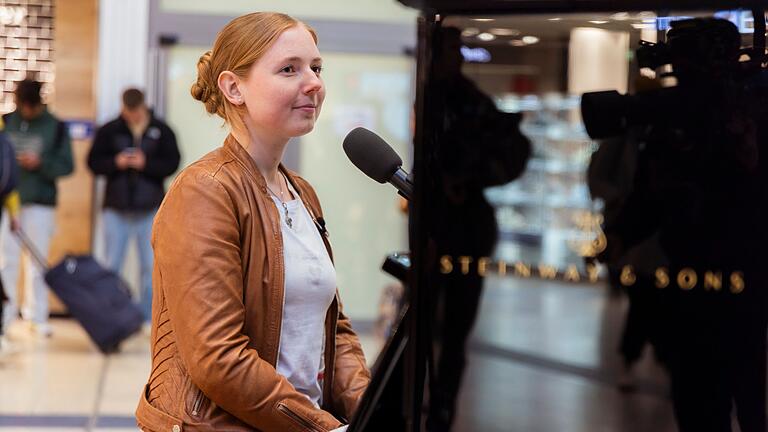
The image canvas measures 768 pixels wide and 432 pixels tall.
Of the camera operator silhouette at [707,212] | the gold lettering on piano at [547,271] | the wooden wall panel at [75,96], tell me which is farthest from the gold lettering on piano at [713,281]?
the wooden wall panel at [75,96]

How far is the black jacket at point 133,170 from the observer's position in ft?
24.9

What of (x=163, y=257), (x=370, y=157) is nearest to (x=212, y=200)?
(x=163, y=257)

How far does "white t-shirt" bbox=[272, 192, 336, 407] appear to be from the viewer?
64.6 inches

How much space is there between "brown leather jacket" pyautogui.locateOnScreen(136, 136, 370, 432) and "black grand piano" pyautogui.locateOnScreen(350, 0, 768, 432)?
0.63 ft

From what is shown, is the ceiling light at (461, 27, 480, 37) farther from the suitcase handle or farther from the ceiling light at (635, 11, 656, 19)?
the suitcase handle

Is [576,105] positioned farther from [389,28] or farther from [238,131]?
[389,28]

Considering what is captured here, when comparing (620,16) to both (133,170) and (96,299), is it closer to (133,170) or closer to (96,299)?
(96,299)

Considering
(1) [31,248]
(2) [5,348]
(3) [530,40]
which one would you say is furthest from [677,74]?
(1) [31,248]

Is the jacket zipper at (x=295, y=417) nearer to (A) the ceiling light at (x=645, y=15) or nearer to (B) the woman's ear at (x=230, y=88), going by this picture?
(B) the woman's ear at (x=230, y=88)

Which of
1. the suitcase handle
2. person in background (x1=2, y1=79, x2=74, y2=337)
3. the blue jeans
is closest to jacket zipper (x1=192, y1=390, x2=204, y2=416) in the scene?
the suitcase handle

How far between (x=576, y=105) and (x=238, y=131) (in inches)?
22.4

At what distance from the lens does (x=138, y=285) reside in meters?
8.18

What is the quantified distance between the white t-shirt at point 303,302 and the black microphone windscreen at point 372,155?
0.16 metres

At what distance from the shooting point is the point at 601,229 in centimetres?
136
